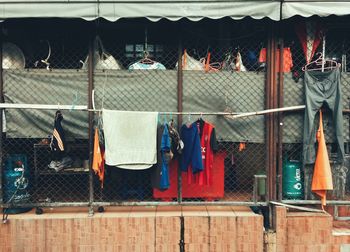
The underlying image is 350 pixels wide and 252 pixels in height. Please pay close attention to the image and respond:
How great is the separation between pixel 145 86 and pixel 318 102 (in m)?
2.91

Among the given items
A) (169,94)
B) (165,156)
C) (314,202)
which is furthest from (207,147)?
(314,202)

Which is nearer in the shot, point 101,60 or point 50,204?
point 50,204

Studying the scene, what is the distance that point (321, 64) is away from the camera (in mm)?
5680

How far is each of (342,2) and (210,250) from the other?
441 cm

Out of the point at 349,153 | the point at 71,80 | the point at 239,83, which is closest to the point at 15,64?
the point at 71,80

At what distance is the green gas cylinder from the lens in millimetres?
5711

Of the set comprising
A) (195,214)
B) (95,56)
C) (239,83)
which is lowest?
(195,214)

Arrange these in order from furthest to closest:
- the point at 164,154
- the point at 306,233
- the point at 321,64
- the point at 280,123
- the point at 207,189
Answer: the point at 207,189 → the point at 321,64 → the point at 280,123 → the point at 306,233 → the point at 164,154

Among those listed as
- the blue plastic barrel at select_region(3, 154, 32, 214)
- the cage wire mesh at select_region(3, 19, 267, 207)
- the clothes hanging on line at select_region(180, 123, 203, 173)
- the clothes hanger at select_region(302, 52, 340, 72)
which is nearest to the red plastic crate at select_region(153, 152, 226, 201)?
the cage wire mesh at select_region(3, 19, 267, 207)

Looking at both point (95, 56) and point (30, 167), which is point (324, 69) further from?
point (30, 167)

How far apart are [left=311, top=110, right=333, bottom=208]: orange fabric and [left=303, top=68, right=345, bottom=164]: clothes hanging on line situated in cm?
10

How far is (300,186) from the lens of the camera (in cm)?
571

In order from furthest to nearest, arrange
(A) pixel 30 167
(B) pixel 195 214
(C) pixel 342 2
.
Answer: (A) pixel 30 167 < (B) pixel 195 214 < (C) pixel 342 2

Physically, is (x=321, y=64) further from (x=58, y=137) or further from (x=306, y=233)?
(x=58, y=137)
